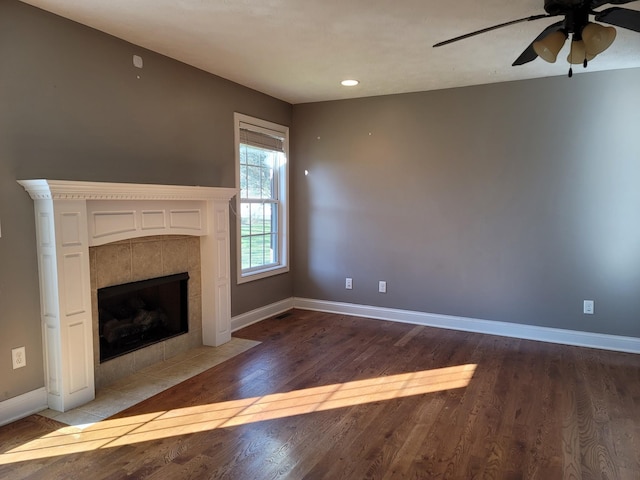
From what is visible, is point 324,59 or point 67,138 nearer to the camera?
point 67,138

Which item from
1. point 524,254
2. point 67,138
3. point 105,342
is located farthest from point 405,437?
point 67,138

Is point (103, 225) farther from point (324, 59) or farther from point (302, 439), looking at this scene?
Result: point (324, 59)

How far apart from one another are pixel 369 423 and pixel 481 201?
261 centimetres

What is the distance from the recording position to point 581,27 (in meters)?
2.14

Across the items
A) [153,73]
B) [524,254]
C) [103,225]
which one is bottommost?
[524,254]

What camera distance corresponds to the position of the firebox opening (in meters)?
3.15

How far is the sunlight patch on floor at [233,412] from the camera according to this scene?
232 centimetres

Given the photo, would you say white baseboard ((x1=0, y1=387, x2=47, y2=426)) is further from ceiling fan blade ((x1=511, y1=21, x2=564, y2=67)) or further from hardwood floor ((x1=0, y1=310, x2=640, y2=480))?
ceiling fan blade ((x1=511, y1=21, x2=564, y2=67))

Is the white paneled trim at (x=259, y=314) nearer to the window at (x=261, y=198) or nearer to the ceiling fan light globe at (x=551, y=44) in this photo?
the window at (x=261, y=198)

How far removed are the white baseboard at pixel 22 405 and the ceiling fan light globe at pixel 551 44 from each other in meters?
3.47

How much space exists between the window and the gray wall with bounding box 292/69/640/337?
21cm

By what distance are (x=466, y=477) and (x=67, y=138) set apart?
302 centimetres

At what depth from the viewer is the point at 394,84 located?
166 inches

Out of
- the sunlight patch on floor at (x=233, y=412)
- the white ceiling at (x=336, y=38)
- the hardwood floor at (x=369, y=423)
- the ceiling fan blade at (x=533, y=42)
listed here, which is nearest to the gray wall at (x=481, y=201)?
the white ceiling at (x=336, y=38)
